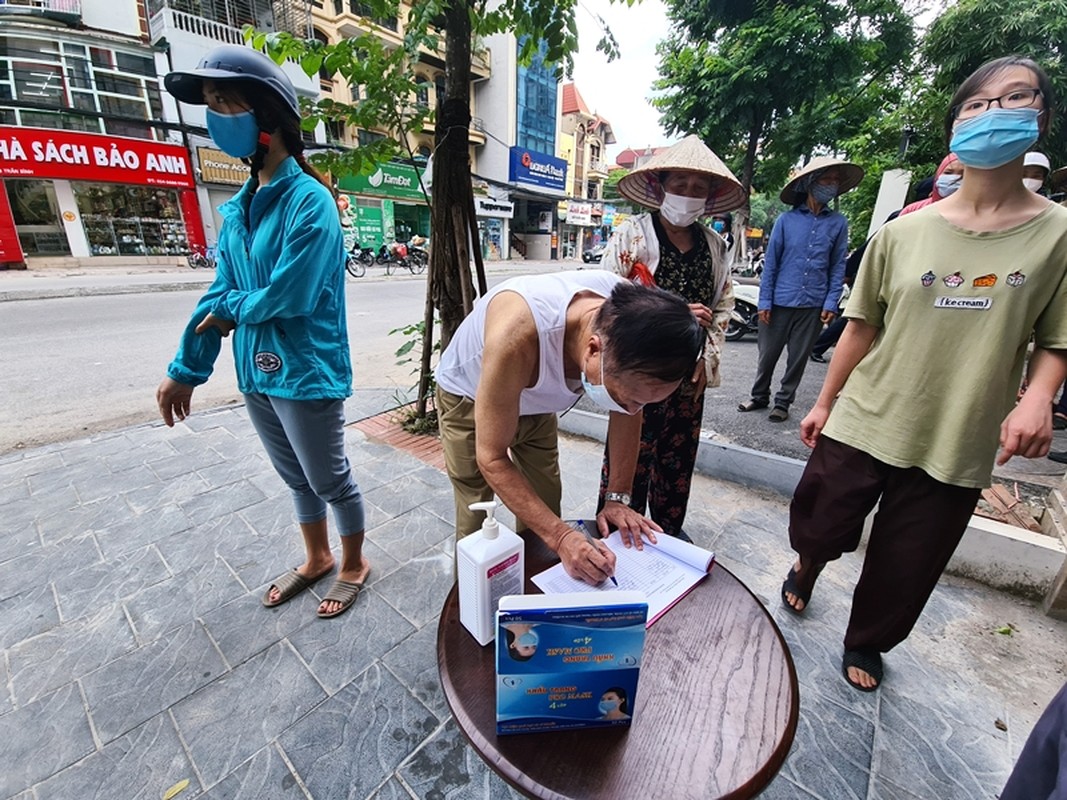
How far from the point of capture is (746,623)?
1141mm

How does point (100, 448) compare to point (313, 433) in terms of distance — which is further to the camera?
point (100, 448)

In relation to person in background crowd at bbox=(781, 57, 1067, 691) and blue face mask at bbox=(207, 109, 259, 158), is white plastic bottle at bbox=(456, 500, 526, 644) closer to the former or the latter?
person in background crowd at bbox=(781, 57, 1067, 691)

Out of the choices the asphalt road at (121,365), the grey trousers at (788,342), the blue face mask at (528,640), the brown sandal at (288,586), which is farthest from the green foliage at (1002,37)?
the brown sandal at (288,586)

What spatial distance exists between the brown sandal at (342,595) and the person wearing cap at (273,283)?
45 cm

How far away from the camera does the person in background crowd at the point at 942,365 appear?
4.02 feet

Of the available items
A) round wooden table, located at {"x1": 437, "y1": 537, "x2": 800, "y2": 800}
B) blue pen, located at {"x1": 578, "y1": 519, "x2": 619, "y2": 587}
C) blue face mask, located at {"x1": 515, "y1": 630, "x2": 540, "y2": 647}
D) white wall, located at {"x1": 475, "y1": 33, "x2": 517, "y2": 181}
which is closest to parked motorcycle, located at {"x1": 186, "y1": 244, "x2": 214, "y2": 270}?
white wall, located at {"x1": 475, "y1": 33, "x2": 517, "y2": 181}

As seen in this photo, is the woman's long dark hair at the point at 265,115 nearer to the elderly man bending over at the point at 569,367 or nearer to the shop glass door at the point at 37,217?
the elderly man bending over at the point at 569,367

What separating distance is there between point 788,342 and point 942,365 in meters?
2.65

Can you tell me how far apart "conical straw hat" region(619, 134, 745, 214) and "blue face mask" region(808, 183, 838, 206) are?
1.52 meters

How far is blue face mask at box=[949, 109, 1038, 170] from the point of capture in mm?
1216

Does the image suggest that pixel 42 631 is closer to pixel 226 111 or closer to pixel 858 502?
pixel 226 111

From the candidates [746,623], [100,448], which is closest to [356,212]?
[100,448]

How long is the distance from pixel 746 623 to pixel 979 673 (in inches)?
50.9

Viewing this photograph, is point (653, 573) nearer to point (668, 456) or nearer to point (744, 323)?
point (668, 456)
